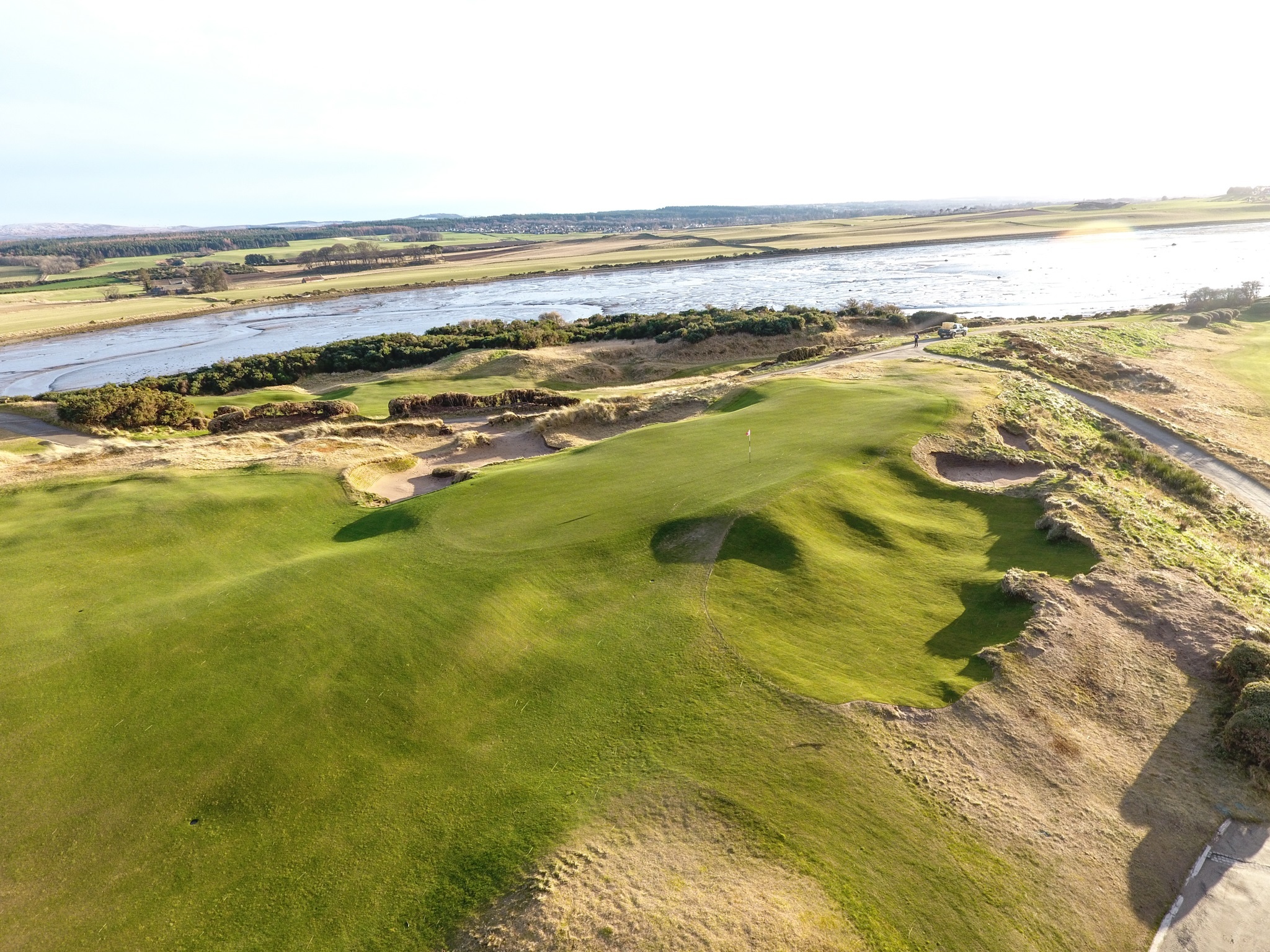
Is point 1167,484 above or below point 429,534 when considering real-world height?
below

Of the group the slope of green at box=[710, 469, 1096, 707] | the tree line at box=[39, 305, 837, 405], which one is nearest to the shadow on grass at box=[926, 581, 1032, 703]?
the slope of green at box=[710, 469, 1096, 707]

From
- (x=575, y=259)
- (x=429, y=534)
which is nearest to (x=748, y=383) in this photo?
(x=429, y=534)

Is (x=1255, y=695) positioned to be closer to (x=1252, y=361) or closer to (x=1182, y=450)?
(x=1182, y=450)

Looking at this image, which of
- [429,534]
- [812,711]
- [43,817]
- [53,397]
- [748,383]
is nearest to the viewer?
[43,817]

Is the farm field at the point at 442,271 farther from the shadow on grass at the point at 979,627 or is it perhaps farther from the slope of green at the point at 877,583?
the shadow on grass at the point at 979,627

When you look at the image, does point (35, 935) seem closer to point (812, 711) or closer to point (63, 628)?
point (63, 628)

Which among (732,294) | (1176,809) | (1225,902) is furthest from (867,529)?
(732,294)

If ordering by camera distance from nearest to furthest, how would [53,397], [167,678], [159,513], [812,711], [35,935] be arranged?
[35,935], [812,711], [167,678], [159,513], [53,397]

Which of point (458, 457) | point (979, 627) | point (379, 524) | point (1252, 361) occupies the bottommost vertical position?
point (458, 457)
